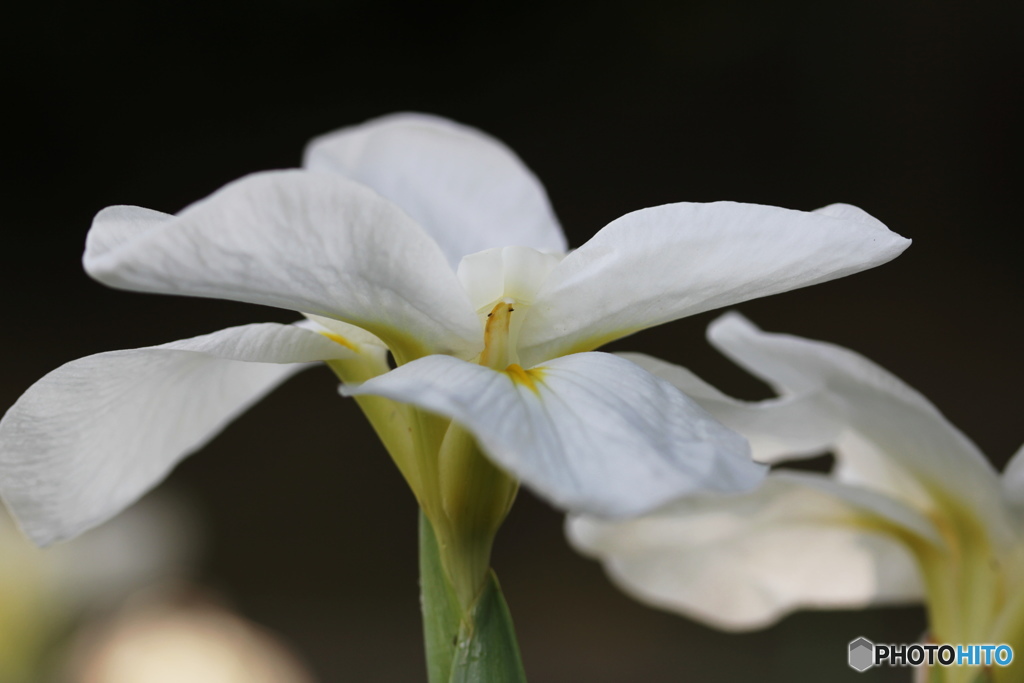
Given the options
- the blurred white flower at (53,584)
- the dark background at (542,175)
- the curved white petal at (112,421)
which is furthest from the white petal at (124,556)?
the curved white petal at (112,421)

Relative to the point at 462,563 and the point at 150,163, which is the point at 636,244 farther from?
the point at 150,163

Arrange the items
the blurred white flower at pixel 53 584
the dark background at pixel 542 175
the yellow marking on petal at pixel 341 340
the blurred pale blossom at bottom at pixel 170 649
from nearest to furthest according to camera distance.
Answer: the yellow marking on petal at pixel 341 340, the blurred white flower at pixel 53 584, the blurred pale blossom at bottom at pixel 170 649, the dark background at pixel 542 175

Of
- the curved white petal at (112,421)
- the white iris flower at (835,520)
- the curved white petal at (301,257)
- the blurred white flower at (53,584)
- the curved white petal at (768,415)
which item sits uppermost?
the curved white petal at (301,257)

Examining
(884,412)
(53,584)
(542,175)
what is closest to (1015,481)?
(884,412)

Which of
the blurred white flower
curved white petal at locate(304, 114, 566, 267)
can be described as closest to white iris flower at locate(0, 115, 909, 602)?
curved white petal at locate(304, 114, 566, 267)

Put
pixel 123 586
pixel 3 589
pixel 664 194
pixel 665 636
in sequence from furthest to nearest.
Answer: pixel 665 636
pixel 664 194
pixel 123 586
pixel 3 589

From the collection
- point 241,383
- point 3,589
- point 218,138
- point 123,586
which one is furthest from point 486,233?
point 218,138

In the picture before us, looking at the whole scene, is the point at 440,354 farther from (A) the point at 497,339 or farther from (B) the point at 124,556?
(B) the point at 124,556

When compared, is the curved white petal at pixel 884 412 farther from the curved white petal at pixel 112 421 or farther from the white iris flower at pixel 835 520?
the curved white petal at pixel 112 421
